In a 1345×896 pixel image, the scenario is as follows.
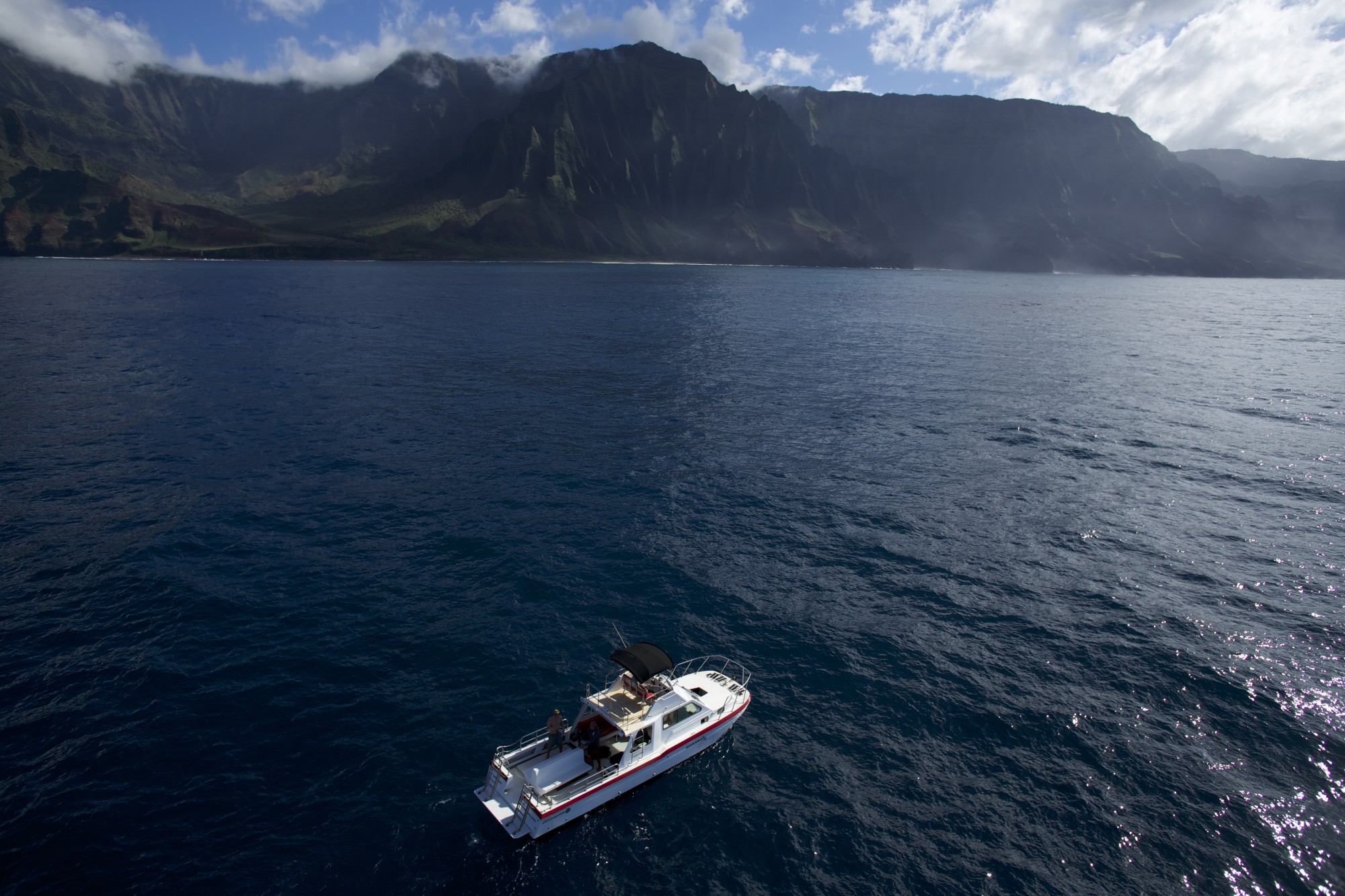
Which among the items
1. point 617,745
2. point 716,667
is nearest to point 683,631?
point 716,667

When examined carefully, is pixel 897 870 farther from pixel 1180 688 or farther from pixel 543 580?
pixel 543 580

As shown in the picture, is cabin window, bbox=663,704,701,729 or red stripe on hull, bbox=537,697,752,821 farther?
cabin window, bbox=663,704,701,729

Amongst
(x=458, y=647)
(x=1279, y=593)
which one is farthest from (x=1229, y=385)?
(x=458, y=647)

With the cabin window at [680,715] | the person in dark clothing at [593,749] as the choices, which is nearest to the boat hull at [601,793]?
the cabin window at [680,715]

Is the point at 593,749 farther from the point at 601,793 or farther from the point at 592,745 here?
the point at 601,793

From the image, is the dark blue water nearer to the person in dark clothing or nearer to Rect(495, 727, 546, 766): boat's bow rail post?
Rect(495, 727, 546, 766): boat's bow rail post

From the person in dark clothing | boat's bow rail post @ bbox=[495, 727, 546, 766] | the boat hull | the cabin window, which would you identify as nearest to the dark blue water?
the boat hull

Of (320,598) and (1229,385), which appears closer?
(320,598)
